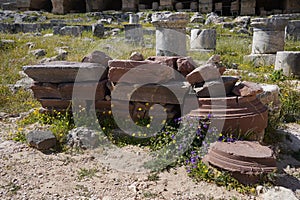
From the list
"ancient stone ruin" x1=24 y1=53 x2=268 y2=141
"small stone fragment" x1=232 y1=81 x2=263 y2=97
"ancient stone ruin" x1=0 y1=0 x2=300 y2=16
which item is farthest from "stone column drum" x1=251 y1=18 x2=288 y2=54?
"ancient stone ruin" x1=0 y1=0 x2=300 y2=16

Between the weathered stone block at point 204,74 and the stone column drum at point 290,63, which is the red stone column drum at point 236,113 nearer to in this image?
the weathered stone block at point 204,74

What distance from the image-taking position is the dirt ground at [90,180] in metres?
3.08

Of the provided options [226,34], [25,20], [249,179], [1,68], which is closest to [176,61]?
[249,179]

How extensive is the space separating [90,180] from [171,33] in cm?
552

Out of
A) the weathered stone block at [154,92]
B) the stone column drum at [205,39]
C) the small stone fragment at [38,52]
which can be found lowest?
the weathered stone block at [154,92]

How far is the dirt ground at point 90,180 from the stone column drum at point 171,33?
4632 millimetres

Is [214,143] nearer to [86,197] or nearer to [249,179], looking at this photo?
[249,179]

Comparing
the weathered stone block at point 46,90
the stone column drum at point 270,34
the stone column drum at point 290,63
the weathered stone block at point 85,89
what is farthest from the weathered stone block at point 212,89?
the stone column drum at point 270,34

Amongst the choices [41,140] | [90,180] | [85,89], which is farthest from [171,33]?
[90,180]

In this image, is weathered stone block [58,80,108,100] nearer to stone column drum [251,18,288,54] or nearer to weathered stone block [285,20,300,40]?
stone column drum [251,18,288,54]

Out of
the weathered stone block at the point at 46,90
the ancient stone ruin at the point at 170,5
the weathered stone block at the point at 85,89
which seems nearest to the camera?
the weathered stone block at the point at 85,89

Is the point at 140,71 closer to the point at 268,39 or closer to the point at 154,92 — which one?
the point at 154,92

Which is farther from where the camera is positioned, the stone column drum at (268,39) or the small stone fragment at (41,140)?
the stone column drum at (268,39)

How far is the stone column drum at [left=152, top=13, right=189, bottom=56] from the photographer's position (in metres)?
7.91
